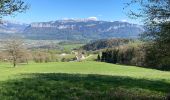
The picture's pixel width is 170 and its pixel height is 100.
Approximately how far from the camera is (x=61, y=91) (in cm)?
1827

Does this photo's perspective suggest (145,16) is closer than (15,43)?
Yes

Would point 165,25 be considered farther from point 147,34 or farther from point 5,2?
point 5,2

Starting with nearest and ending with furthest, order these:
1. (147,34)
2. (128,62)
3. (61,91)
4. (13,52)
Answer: (61,91)
(147,34)
(13,52)
(128,62)

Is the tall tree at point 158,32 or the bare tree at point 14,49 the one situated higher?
the tall tree at point 158,32

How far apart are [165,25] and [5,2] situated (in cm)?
855

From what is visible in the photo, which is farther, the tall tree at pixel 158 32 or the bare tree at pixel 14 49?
the bare tree at pixel 14 49

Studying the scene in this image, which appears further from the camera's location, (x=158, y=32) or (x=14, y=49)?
(x=14, y=49)

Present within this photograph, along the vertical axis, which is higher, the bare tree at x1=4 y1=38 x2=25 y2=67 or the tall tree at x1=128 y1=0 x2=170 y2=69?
the tall tree at x1=128 y1=0 x2=170 y2=69

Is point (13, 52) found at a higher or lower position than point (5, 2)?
lower

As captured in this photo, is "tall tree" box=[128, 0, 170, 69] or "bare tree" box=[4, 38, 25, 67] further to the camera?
"bare tree" box=[4, 38, 25, 67]

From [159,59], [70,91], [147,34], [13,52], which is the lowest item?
[13,52]

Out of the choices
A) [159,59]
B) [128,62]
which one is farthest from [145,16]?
[128,62]

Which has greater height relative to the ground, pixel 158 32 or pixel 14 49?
pixel 158 32

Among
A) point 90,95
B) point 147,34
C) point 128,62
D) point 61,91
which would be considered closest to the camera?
point 90,95
